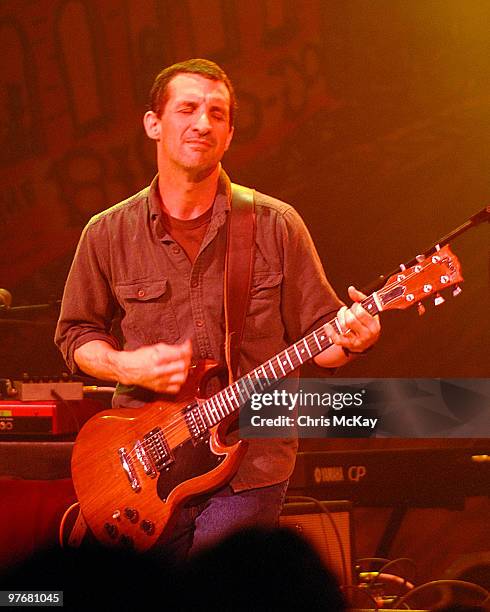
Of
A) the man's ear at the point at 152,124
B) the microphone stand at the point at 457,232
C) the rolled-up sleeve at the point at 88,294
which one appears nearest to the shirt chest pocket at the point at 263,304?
the microphone stand at the point at 457,232

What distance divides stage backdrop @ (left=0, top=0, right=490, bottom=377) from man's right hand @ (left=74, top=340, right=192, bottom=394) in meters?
2.08

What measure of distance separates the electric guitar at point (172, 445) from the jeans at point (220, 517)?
59 mm

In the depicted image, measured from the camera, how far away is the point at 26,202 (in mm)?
4918

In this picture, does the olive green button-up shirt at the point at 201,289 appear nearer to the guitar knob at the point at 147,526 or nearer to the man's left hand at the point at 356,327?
the man's left hand at the point at 356,327

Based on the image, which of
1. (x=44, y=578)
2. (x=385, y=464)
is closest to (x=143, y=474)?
(x=44, y=578)

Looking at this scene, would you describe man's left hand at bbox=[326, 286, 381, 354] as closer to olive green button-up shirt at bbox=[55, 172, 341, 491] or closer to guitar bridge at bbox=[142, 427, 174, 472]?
olive green button-up shirt at bbox=[55, 172, 341, 491]

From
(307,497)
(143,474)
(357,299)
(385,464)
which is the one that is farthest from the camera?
(385,464)

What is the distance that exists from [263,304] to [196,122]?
59 centimetres

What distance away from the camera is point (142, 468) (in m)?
2.76

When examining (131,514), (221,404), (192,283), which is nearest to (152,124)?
(192,283)

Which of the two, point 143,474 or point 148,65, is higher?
point 148,65

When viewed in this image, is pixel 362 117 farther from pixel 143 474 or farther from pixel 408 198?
pixel 143 474

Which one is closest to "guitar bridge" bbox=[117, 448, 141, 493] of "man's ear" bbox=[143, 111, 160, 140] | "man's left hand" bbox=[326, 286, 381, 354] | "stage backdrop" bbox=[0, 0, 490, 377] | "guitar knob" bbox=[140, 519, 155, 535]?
"guitar knob" bbox=[140, 519, 155, 535]

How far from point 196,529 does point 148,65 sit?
2.82 metres
